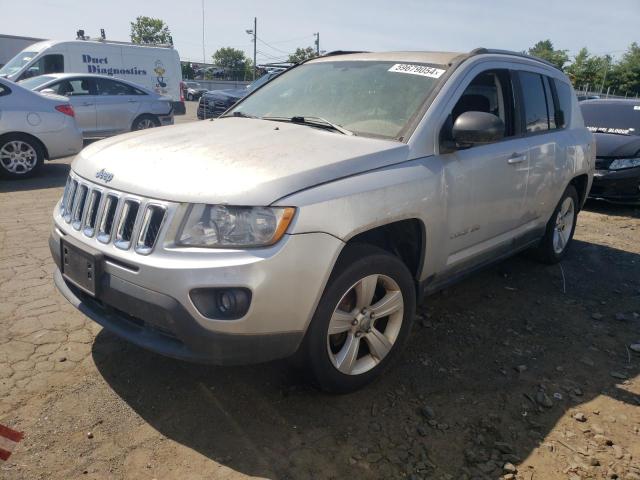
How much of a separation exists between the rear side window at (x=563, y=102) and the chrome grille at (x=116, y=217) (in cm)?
375

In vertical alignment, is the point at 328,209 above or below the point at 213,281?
above

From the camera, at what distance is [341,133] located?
305 centimetres

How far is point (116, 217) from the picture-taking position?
96.7 inches

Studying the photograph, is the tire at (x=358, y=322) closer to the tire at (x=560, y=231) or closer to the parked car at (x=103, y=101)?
the tire at (x=560, y=231)

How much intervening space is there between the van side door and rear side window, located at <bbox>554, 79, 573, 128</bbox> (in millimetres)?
949

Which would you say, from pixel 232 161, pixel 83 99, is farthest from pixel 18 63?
pixel 232 161

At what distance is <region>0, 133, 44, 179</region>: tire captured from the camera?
7629 millimetres

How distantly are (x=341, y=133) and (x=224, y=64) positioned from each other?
321 ft

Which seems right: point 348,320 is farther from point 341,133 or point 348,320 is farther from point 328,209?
point 341,133

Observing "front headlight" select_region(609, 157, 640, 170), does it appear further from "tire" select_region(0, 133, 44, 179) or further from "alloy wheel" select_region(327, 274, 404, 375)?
"tire" select_region(0, 133, 44, 179)

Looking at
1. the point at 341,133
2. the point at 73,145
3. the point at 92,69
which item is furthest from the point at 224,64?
the point at 341,133

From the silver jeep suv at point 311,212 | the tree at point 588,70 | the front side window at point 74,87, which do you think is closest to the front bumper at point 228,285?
the silver jeep suv at point 311,212

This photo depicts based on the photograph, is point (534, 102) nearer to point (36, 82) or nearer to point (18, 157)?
point (18, 157)

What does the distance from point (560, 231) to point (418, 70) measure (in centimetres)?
266
